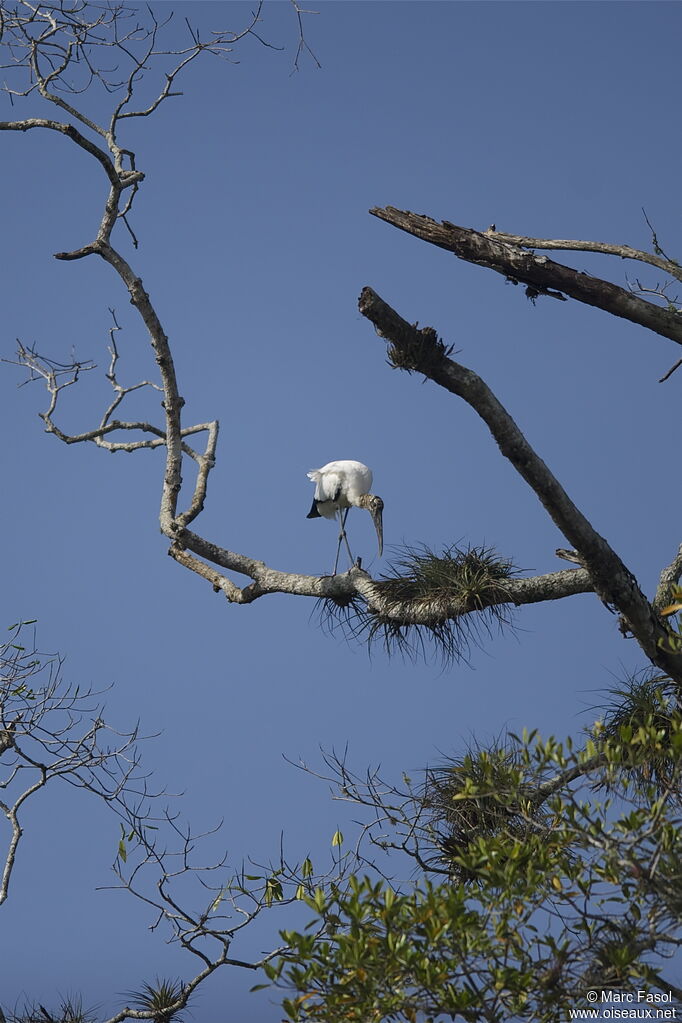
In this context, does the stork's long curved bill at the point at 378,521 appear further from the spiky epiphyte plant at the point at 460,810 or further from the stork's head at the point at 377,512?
the spiky epiphyte plant at the point at 460,810

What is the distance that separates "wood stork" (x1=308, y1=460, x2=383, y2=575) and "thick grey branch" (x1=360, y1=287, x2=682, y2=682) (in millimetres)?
3099

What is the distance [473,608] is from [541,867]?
190 centimetres

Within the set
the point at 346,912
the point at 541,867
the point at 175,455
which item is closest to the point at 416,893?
the point at 346,912

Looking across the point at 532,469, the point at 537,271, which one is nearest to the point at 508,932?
the point at 532,469

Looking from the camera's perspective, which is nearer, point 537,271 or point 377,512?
point 537,271

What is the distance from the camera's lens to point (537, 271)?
21.0 feet

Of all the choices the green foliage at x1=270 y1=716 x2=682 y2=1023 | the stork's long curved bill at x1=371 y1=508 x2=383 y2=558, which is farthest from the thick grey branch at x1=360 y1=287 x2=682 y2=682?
the stork's long curved bill at x1=371 y1=508 x2=383 y2=558

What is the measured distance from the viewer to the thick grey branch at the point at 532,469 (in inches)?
183

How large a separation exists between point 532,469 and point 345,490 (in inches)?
141

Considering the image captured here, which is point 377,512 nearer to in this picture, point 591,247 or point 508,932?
point 591,247

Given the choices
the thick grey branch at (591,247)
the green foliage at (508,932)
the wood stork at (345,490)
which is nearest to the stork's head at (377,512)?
the wood stork at (345,490)

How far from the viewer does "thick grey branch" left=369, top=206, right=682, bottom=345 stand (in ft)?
20.7

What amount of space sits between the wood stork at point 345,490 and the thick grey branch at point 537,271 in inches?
91.3

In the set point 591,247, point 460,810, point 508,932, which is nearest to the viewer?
point 508,932
